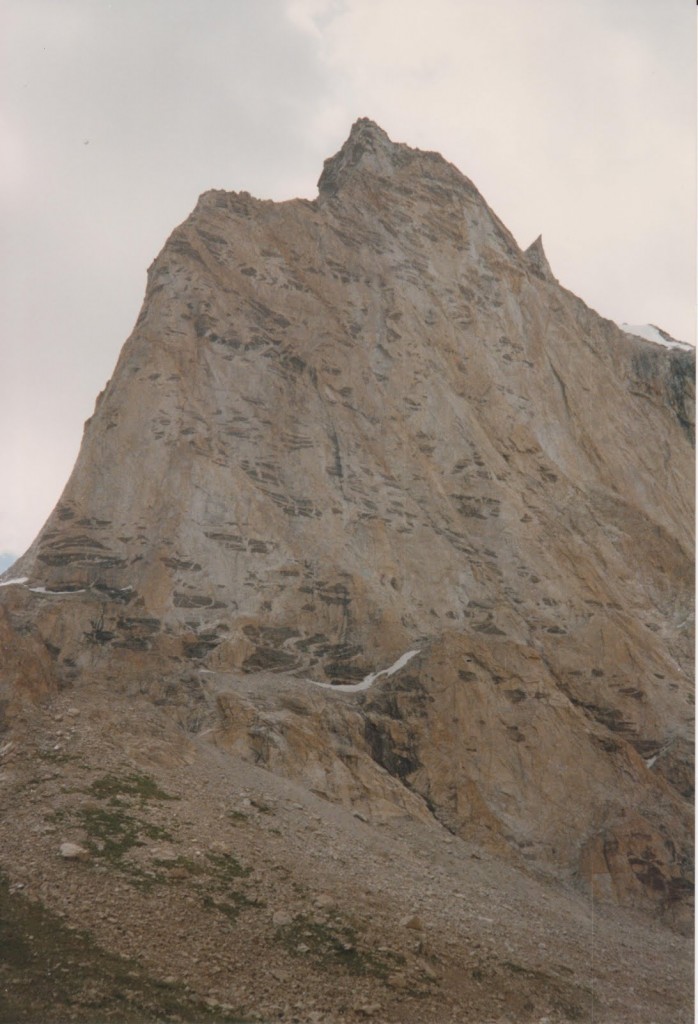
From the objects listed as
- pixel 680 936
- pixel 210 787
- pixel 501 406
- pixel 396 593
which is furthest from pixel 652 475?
pixel 210 787

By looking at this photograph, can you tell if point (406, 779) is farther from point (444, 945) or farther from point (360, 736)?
point (444, 945)

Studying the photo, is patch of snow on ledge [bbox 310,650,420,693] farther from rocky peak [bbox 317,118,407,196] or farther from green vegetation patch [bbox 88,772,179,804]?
rocky peak [bbox 317,118,407,196]

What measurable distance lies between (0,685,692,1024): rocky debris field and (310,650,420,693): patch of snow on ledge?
5.49 meters

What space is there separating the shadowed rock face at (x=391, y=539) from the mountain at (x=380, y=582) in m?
0.10

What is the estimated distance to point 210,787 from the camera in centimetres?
2791

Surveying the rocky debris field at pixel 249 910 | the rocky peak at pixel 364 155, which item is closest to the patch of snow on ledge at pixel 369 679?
the rocky debris field at pixel 249 910

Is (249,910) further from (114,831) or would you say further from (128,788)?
(128,788)

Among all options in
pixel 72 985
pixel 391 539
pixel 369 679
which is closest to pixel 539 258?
pixel 391 539

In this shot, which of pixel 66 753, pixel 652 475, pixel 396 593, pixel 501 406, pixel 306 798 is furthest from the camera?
pixel 652 475

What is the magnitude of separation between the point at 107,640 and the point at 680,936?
18.8m

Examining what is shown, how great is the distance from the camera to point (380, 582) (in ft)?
125

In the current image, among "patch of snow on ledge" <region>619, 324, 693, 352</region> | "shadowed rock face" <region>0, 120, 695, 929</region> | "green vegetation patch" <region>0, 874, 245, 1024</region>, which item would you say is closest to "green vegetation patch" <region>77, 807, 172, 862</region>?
"green vegetation patch" <region>0, 874, 245, 1024</region>

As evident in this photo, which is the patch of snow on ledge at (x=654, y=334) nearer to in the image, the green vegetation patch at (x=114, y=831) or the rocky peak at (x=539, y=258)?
the rocky peak at (x=539, y=258)

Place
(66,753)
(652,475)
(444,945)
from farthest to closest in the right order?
(652,475)
(66,753)
(444,945)
